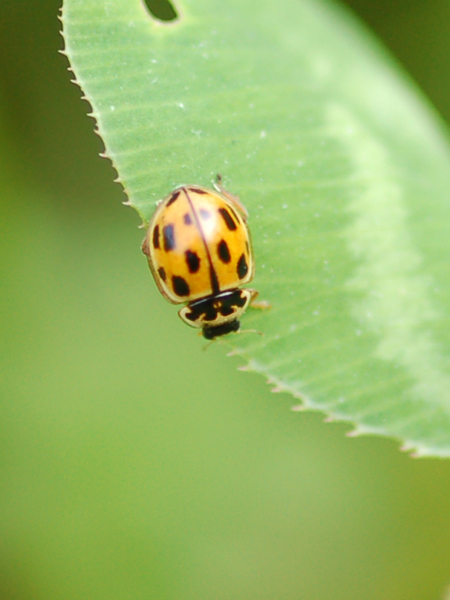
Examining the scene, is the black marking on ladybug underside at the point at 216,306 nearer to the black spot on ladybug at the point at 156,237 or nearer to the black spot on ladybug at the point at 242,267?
the black spot on ladybug at the point at 242,267

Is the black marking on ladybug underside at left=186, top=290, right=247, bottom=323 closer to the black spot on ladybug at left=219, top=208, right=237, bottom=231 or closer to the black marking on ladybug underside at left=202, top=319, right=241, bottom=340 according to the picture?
the black marking on ladybug underside at left=202, top=319, right=241, bottom=340

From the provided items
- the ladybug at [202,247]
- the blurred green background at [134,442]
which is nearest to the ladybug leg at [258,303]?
the ladybug at [202,247]

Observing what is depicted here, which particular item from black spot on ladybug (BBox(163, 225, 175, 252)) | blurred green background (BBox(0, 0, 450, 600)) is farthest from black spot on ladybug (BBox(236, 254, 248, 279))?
blurred green background (BBox(0, 0, 450, 600))

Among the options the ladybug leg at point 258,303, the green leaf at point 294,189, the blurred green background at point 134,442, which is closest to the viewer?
the green leaf at point 294,189

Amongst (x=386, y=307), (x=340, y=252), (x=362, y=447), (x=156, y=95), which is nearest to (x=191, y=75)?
(x=156, y=95)

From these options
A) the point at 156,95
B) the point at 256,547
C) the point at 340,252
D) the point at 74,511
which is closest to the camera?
the point at 156,95

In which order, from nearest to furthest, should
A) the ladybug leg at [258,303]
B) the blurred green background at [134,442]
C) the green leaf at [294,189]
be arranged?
1. the green leaf at [294,189]
2. the ladybug leg at [258,303]
3. the blurred green background at [134,442]

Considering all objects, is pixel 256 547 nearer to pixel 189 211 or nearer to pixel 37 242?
pixel 37 242
